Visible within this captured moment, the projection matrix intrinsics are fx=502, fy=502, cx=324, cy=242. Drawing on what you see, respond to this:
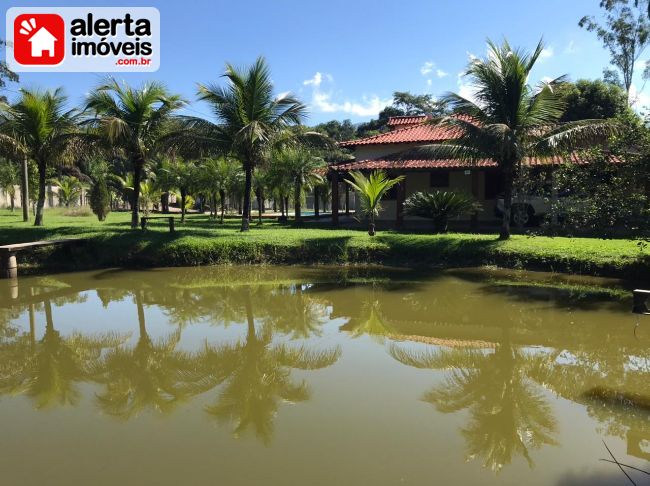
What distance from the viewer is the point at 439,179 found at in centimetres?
2106

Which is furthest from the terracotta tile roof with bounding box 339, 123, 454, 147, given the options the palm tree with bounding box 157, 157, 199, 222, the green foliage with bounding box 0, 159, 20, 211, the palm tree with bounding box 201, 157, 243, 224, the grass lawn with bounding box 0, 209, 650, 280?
the green foliage with bounding box 0, 159, 20, 211

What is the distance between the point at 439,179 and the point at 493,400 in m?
17.1

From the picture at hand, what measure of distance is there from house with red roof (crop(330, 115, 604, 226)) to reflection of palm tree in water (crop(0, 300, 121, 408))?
539 inches

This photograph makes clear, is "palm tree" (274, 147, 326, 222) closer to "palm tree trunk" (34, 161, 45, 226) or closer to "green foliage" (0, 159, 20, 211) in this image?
"palm tree trunk" (34, 161, 45, 226)

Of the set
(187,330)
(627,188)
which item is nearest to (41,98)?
(187,330)

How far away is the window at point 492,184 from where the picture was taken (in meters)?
20.2

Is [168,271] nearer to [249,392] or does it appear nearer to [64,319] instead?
[64,319]

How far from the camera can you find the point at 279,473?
3.48 metres

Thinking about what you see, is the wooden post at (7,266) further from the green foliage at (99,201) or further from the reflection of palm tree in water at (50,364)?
the green foliage at (99,201)

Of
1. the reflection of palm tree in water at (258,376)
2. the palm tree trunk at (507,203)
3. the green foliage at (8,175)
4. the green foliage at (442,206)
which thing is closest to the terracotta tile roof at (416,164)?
the green foliage at (442,206)

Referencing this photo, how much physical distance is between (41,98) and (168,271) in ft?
29.7

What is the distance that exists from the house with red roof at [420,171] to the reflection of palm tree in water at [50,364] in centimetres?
1370

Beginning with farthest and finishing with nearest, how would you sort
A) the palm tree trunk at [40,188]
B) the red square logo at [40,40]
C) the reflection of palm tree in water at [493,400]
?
the palm tree trunk at [40,188] < the red square logo at [40,40] < the reflection of palm tree in water at [493,400]

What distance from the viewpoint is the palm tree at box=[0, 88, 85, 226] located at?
1678cm
